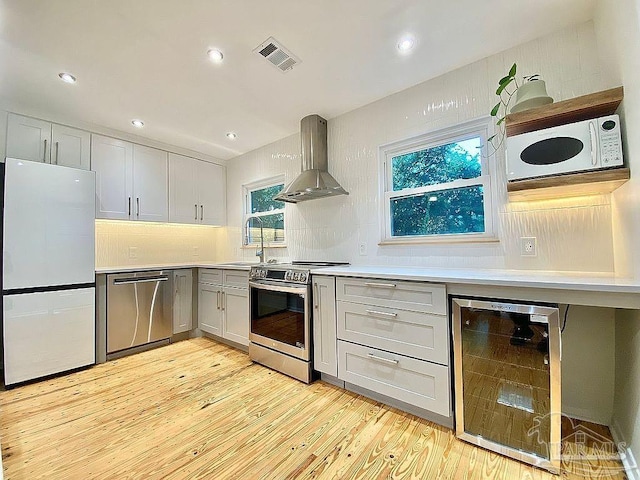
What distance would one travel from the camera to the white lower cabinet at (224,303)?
9.54 feet

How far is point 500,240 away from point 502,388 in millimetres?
972

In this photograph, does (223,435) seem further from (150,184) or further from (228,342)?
(150,184)

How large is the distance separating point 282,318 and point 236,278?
0.83m

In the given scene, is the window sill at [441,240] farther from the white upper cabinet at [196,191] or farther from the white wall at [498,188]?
the white upper cabinet at [196,191]

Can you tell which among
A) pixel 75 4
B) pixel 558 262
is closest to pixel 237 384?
pixel 558 262

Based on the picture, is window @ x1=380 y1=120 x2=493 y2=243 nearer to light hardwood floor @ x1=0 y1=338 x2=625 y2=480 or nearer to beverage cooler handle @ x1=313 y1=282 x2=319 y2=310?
beverage cooler handle @ x1=313 y1=282 x2=319 y2=310

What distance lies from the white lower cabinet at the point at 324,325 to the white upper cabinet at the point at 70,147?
9.35 feet

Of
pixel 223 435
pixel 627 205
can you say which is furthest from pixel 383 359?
pixel 627 205

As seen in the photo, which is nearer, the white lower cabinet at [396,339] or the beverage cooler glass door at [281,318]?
the white lower cabinet at [396,339]

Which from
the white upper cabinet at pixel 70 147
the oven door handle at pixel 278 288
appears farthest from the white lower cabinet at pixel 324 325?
the white upper cabinet at pixel 70 147

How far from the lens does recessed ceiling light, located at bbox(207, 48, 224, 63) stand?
1.93 metres

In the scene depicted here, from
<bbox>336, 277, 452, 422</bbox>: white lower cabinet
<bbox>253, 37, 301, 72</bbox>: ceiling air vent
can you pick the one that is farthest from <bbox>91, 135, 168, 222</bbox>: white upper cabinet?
<bbox>336, 277, 452, 422</bbox>: white lower cabinet

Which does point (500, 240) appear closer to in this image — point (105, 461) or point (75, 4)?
point (105, 461)

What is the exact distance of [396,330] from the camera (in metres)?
1.80
